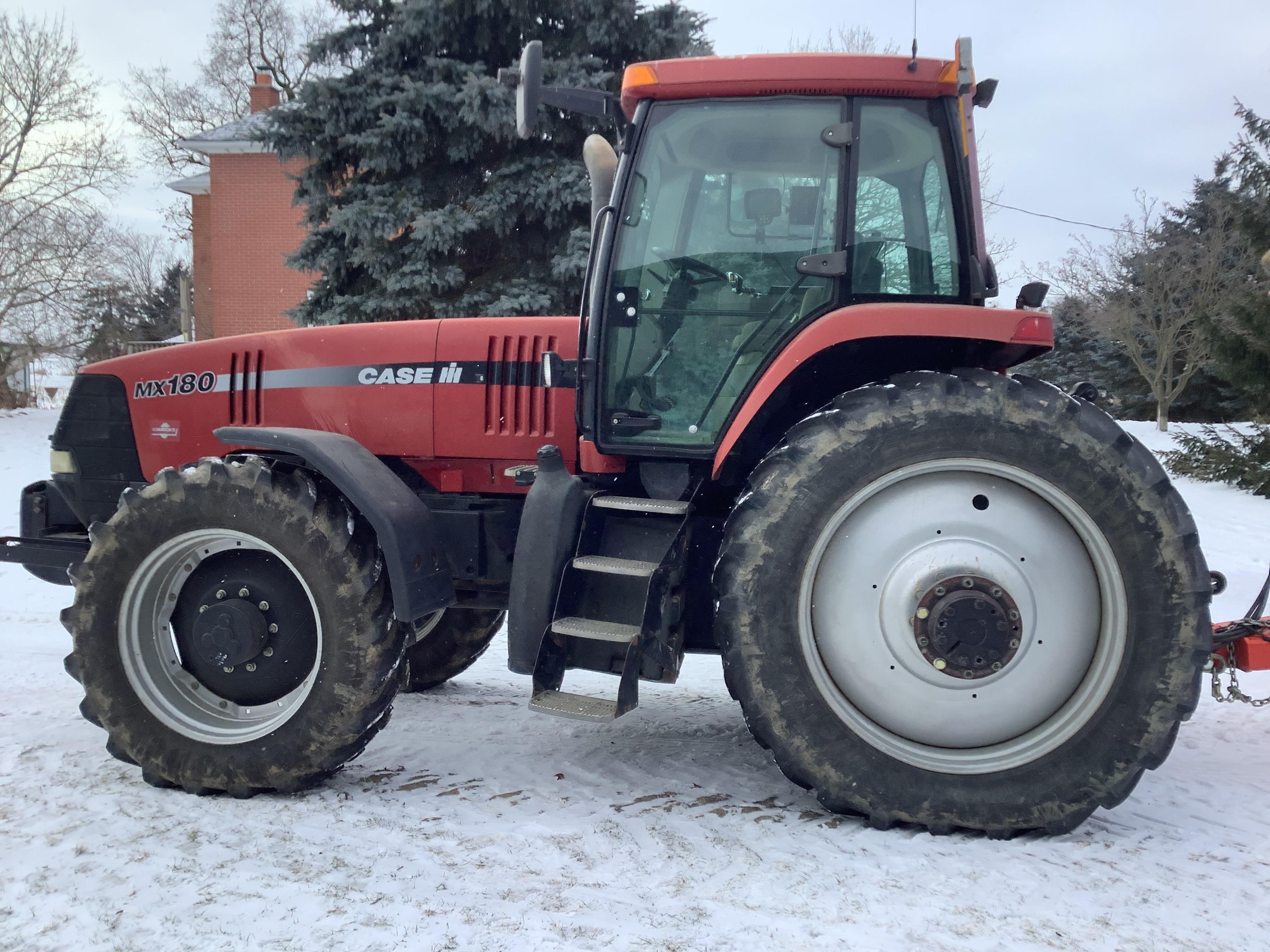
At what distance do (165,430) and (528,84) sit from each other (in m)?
2.29

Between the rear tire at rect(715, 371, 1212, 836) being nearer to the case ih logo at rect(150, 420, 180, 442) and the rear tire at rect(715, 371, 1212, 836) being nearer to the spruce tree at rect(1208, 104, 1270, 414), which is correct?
the case ih logo at rect(150, 420, 180, 442)

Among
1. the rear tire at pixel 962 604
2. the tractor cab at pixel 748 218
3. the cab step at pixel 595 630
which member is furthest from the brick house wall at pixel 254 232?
the rear tire at pixel 962 604

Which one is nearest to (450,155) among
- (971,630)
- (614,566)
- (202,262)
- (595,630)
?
(614,566)

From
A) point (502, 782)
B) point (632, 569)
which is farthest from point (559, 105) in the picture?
point (502, 782)

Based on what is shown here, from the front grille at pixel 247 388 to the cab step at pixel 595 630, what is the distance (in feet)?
5.70

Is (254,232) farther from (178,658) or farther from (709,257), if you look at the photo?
(709,257)

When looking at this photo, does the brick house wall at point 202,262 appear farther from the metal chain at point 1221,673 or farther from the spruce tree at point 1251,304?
the metal chain at point 1221,673

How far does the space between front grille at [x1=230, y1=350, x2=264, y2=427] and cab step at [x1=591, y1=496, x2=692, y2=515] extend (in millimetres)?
1640

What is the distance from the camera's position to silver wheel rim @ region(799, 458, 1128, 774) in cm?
283

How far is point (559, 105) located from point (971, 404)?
1752mm

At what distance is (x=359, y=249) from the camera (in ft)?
40.9

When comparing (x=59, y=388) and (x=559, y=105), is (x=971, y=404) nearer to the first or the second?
(x=559, y=105)

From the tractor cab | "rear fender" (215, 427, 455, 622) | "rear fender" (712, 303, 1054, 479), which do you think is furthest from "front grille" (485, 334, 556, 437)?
"rear fender" (712, 303, 1054, 479)

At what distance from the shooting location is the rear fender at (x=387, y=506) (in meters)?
3.18
